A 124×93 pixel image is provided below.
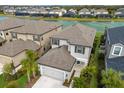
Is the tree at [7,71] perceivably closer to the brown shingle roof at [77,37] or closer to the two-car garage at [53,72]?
the two-car garage at [53,72]

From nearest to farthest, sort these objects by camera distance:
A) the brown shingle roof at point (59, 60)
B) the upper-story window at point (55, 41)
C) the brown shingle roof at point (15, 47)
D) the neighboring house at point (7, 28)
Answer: the brown shingle roof at point (59, 60)
the brown shingle roof at point (15, 47)
the upper-story window at point (55, 41)
the neighboring house at point (7, 28)

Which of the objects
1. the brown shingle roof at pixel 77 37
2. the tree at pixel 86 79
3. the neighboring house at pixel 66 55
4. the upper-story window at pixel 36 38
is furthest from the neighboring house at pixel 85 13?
the tree at pixel 86 79

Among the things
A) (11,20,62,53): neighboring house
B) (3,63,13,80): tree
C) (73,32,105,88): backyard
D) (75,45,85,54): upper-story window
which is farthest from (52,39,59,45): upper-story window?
(3,63,13,80): tree

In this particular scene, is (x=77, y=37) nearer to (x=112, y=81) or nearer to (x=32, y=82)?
(x=32, y=82)

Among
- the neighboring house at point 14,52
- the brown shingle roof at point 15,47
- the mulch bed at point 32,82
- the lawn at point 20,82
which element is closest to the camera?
the mulch bed at point 32,82

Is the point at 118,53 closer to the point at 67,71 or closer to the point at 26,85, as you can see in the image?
the point at 67,71
